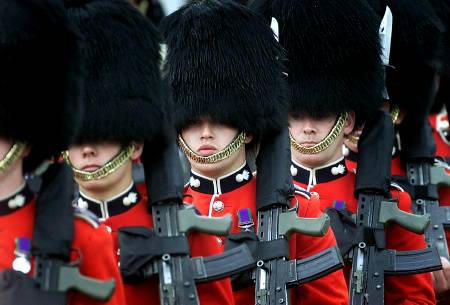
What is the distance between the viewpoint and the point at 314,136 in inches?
241

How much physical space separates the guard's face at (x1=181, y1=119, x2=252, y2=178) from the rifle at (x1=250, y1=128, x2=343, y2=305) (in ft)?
0.51

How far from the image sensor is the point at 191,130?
18.4 feet

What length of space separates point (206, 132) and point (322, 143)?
72cm

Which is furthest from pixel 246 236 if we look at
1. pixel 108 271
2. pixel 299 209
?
pixel 108 271

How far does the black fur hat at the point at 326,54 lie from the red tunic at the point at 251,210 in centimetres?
62

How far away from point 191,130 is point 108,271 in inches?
52.2

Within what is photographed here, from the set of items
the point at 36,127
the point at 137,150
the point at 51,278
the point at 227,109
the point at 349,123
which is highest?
the point at 349,123

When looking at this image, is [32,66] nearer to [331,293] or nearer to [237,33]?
[237,33]

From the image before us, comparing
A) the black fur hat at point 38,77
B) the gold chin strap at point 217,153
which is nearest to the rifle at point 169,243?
the gold chin strap at point 217,153

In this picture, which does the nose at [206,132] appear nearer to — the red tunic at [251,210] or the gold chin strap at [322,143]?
the red tunic at [251,210]

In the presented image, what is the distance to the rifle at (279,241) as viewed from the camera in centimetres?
554

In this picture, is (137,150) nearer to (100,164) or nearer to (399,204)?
(100,164)

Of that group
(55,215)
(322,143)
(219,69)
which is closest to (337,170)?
(322,143)

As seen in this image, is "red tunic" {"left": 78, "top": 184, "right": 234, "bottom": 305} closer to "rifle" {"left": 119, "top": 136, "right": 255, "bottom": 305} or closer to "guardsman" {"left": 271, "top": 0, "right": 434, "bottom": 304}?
"rifle" {"left": 119, "top": 136, "right": 255, "bottom": 305}
